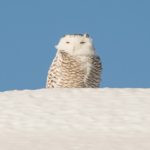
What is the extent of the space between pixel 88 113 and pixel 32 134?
76 cm

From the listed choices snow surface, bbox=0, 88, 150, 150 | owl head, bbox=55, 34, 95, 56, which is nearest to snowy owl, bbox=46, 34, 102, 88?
owl head, bbox=55, 34, 95, 56

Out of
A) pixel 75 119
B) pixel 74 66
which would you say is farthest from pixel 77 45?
pixel 75 119

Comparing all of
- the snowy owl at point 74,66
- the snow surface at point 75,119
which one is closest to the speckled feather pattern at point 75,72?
the snowy owl at point 74,66

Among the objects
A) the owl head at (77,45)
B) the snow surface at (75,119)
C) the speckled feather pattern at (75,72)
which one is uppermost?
the snow surface at (75,119)

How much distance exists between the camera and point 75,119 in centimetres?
651

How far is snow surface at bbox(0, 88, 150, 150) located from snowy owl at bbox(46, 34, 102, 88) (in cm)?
215

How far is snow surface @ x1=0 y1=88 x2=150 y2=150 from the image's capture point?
225 inches

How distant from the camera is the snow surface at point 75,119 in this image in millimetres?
5703

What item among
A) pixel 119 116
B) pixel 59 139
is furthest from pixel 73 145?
pixel 119 116

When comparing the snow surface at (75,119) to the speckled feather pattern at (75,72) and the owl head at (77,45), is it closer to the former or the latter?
the speckled feather pattern at (75,72)

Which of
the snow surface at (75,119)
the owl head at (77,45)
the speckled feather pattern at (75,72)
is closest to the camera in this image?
the snow surface at (75,119)

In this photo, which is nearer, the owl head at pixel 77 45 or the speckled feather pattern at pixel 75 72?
the speckled feather pattern at pixel 75 72

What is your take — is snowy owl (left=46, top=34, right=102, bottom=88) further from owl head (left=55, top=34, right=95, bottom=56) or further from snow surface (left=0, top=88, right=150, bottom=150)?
snow surface (left=0, top=88, right=150, bottom=150)

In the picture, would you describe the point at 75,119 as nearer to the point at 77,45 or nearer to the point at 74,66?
the point at 74,66
